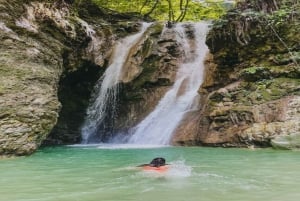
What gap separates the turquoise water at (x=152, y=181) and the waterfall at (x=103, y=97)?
8.10m

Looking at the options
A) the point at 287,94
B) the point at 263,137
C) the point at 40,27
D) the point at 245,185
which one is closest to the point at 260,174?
the point at 245,185

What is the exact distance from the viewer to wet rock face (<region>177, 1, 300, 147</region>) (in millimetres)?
12289

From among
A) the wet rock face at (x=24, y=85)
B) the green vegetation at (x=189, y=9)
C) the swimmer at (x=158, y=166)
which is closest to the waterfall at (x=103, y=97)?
the wet rock face at (x=24, y=85)

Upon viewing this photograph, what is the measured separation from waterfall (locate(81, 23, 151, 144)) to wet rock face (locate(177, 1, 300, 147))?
11.8 feet

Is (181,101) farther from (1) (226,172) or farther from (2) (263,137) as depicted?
(1) (226,172)

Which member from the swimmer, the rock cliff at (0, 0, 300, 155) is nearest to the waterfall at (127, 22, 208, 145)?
the rock cliff at (0, 0, 300, 155)

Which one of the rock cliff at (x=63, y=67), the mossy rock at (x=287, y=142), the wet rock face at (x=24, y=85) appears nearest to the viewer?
the wet rock face at (x=24, y=85)

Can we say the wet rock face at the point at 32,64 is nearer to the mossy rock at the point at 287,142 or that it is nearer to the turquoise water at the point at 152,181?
the turquoise water at the point at 152,181

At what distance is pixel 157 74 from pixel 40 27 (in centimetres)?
585

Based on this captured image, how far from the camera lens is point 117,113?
17641 mm

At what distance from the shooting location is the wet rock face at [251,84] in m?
12.3

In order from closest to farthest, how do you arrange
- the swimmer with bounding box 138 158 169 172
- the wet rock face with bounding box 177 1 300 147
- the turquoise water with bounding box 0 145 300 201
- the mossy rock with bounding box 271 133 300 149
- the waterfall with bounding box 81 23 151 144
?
1. the turquoise water with bounding box 0 145 300 201
2. the swimmer with bounding box 138 158 169 172
3. the mossy rock with bounding box 271 133 300 149
4. the wet rock face with bounding box 177 1 300 147
5. the waterfall with bounding box 81 23 151 144

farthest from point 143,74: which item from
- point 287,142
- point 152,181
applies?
point 152,181

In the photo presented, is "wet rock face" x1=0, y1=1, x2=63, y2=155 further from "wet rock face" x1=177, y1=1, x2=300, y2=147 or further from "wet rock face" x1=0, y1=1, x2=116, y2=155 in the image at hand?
"wet rock face" x1=177, y1=1, x2=300, y2=147
